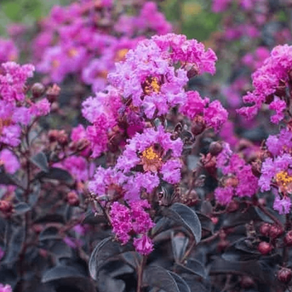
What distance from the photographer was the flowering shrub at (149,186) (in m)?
1.46

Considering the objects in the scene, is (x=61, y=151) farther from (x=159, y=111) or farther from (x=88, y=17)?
(x=88, y=17)

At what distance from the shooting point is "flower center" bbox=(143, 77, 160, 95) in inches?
56.9

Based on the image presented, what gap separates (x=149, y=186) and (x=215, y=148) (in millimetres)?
268

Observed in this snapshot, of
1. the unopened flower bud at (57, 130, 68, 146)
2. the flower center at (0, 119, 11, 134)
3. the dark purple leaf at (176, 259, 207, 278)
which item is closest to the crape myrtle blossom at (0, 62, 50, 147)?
the flower center at (0, 119, 11, 134)

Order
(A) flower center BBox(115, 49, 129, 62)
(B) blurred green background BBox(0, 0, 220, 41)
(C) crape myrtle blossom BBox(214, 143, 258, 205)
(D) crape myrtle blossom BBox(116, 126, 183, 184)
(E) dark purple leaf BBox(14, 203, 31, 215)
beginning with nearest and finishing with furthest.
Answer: (D) crape myrtle blossom BBox(116, 126, 183, 184)
(C) crape myrtle blossom BBox(214, 143, 258, 205)
(E) dark purple leaf BBox(14, 203, 31, 215)
(A) flower center BBox(115, 49, 129, 62)
(B) blurred green background BBox(0, 0, 220, 41)

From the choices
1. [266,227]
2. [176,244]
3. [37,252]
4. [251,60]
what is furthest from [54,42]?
[266,227]

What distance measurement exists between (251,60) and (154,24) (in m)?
0.64

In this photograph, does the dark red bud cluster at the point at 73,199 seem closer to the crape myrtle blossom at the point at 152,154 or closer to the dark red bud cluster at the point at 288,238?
the crape myrtle blossom at the point at 152,154

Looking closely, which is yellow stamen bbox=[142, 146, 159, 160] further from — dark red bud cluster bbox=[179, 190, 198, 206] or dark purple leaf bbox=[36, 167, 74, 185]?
dark purple leaf bbox=[36, 167, 74, 185]

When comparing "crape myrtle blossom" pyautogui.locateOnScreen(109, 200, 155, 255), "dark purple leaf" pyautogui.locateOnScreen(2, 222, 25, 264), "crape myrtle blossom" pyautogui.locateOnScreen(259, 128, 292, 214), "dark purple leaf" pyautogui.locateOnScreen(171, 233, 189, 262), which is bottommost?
"dark purple leaf" pyautogui.locateOnScreen(2, 222, 25, 264)

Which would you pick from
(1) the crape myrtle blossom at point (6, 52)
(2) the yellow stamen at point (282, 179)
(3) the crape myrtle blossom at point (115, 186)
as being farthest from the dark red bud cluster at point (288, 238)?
(1) the crape myrtle blossom at point (6, 52)

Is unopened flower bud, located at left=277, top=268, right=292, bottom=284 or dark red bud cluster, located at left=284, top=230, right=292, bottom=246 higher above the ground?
dark red bud cluster, located at left=284, top=230, right=292, bottom=246

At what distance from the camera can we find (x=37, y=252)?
200 centimetres

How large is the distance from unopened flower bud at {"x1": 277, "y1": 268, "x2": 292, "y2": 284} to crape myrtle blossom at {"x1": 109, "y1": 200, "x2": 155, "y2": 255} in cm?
31
